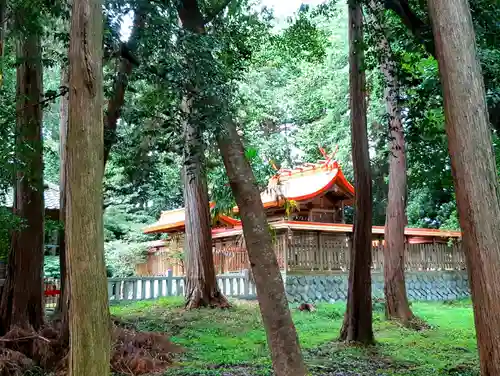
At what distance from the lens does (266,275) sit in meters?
4.80

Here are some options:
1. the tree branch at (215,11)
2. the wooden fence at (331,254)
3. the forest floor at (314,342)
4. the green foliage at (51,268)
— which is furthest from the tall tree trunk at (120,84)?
the green foliage at (51,268)

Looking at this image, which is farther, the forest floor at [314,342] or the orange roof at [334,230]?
the orange roof at [334,230]

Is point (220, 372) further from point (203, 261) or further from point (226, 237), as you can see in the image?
point (226, 237)

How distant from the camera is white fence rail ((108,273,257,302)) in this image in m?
14.2

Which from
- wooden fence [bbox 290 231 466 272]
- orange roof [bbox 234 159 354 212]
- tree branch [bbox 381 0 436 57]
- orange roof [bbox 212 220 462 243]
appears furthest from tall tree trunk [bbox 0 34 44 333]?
orange roof [bbox 234 159 354 212]

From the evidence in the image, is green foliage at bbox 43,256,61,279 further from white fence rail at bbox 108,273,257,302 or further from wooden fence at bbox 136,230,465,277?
wooden fence at bbox 136,230,465,277

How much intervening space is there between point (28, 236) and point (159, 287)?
289 inches

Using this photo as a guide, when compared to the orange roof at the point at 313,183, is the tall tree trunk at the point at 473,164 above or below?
below

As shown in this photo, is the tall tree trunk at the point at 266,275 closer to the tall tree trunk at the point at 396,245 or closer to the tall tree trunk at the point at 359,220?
the tall tree trunk at the point at 359,220

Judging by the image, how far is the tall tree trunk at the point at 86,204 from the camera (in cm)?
328

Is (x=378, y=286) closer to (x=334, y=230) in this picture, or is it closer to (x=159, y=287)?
(x=334, y=230)

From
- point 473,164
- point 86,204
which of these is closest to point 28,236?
point 86,204

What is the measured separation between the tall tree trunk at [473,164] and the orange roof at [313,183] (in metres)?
12.6

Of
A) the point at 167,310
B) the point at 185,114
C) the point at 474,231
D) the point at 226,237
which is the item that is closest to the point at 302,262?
the point at 226,237
